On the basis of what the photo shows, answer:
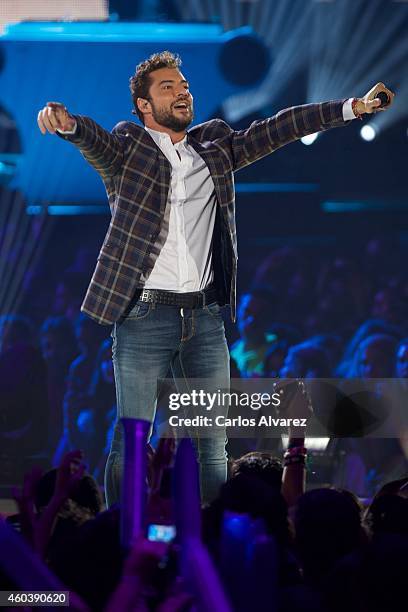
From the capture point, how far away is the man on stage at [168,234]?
3.09m

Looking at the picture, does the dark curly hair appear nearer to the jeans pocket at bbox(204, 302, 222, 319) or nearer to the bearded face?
the bearded face

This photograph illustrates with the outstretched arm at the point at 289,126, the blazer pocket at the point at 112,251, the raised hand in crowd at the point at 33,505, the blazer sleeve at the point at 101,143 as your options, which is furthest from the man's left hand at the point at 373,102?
the raised hand in crowd at the point at 33,505

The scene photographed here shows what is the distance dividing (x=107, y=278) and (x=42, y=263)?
3030 mm

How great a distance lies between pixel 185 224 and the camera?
322 centimetres

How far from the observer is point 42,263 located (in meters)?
6.07

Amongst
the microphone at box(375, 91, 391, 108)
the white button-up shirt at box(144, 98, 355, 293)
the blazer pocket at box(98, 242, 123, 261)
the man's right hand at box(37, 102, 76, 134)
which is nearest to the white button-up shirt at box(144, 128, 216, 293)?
the white button-up shirt at box(144, 98, 355, 293)

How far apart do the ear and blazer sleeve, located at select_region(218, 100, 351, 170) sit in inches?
10.6

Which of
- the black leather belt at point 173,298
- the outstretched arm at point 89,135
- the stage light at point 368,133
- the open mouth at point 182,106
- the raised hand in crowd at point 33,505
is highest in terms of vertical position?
the stage light at point 368,133

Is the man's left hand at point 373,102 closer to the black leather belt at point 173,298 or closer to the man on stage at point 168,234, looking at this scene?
the man on stage at point 168,234

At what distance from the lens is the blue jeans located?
10.1ft

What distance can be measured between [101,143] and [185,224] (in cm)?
38

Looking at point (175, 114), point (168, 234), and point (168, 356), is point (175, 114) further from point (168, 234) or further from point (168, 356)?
point (168, 356)

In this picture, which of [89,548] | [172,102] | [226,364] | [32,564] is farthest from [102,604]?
[172,102]

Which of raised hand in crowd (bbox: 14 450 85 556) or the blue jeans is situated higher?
the blue jeans
